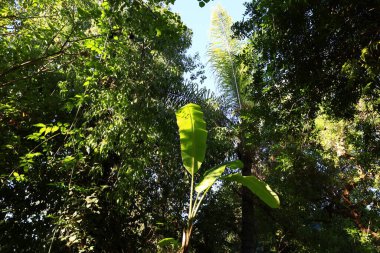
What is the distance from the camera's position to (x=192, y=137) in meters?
3.60

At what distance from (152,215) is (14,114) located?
394 centimetres

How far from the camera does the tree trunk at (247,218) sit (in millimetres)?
9391

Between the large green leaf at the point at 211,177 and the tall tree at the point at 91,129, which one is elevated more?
the tall tree at the point at 91,129

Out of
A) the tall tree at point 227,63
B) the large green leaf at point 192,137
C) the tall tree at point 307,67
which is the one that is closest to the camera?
the large green leaf at point 192,137

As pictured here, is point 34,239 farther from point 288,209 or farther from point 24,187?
point 288,209

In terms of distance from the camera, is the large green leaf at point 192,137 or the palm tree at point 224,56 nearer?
the large green leaf at point 192,137

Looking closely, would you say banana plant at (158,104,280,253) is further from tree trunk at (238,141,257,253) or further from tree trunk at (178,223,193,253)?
tree trunk at (238,141,257,253)

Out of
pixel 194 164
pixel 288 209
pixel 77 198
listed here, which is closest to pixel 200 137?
pixel 194 164

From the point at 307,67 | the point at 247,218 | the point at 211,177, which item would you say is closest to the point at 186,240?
the point at 211,177

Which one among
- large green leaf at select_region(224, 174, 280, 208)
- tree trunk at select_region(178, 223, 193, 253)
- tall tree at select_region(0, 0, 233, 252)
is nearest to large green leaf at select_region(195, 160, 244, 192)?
large green leaf at select_region(224, 174, 280, 208)

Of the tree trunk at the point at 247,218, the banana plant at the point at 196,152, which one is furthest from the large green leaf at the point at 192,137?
the tree trunk at the point at 247,218

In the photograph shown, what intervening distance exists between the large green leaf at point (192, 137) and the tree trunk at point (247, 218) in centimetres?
661

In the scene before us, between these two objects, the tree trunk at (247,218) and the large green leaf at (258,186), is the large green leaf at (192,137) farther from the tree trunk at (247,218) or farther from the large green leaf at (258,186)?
the tree trunk at (247,218)

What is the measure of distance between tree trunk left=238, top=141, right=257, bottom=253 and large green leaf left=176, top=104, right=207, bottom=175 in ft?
21.7
